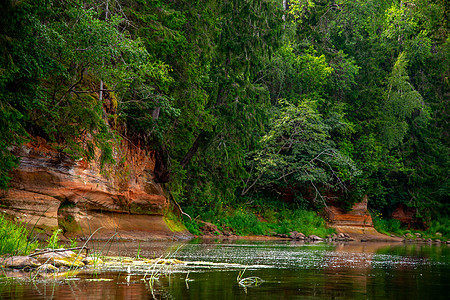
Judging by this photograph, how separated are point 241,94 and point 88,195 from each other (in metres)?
6.99

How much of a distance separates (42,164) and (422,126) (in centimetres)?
3256

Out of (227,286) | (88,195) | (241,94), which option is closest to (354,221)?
(241,94)

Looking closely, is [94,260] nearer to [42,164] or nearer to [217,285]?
[217,285]

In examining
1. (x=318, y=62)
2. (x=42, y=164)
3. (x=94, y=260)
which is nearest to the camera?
(x=94, y=260)

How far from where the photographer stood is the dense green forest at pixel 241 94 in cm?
1372

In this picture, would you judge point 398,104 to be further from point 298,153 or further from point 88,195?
point 88,195

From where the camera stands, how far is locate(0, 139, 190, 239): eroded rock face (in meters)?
16.7

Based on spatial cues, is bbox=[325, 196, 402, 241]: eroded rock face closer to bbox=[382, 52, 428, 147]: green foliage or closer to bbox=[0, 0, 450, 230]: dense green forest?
bbox=[0, 0, 450, 230]: dense green forest

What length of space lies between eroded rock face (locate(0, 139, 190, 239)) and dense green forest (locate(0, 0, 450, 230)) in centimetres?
79

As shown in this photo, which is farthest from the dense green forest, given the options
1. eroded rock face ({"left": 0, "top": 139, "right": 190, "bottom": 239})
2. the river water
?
the river water

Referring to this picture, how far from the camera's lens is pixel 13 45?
37.4 feet

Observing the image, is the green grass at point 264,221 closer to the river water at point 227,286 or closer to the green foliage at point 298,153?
the green foliage at point 298,153

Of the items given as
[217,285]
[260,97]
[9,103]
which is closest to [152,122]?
[260,97]

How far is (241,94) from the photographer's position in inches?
825
